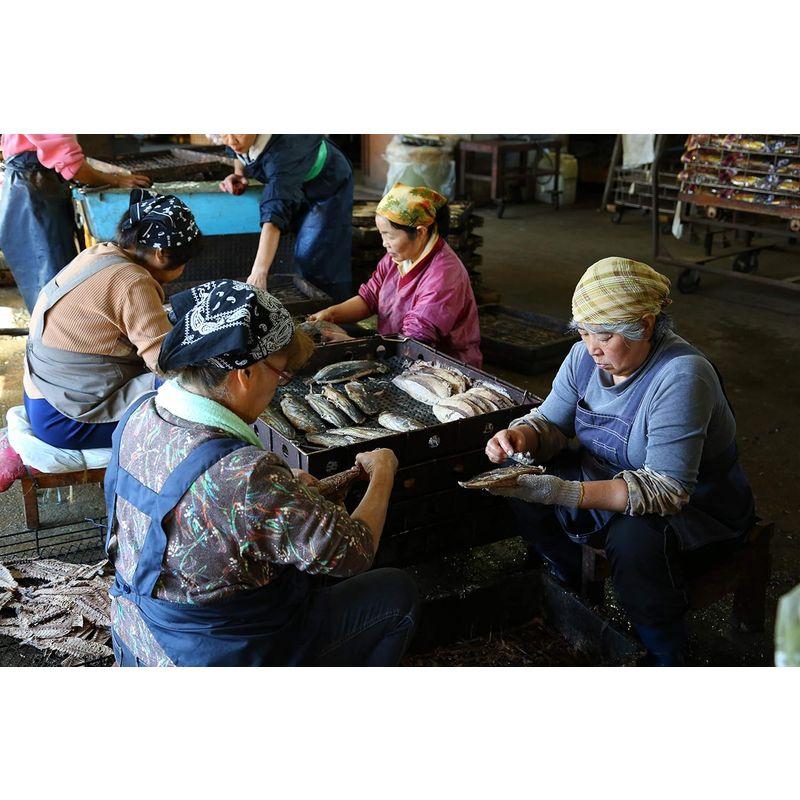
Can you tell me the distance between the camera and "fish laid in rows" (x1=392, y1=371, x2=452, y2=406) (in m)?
3.53

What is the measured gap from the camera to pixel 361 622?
2.45 metres

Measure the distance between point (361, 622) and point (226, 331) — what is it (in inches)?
37.2

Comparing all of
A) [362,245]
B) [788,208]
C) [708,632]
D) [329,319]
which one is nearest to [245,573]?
[708,632]

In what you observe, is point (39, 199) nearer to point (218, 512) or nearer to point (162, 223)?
point (162, 223)

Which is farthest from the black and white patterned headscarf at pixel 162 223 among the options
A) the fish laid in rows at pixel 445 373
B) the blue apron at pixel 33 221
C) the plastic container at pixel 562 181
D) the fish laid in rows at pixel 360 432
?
the plastic container at pixel 562 181

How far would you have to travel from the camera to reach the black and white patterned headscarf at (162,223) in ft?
11.2

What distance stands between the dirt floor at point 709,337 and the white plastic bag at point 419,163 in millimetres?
927

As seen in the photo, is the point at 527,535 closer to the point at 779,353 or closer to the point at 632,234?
the point at 779,353

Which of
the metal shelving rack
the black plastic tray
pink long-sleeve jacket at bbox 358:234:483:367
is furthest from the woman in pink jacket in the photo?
the metal shelving rack

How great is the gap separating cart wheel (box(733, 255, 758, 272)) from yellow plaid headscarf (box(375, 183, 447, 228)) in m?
5.56

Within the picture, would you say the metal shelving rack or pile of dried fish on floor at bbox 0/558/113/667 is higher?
the metal shelving rack

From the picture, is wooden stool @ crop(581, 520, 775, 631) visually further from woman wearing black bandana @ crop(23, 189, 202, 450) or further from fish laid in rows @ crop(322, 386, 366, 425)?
woman wearing black bandana @ crop(23, 189, 202, 450)

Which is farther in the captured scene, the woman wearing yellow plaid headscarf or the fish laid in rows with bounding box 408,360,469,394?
the fish laid in rows with bounding box 408,360,469,394

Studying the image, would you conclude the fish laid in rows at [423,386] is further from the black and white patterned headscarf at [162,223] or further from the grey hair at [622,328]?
the black and white patterned headscarf at [162,223]
